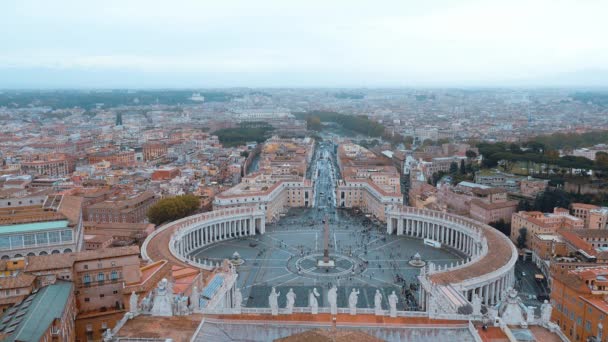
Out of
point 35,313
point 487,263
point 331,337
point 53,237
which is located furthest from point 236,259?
point 331,337

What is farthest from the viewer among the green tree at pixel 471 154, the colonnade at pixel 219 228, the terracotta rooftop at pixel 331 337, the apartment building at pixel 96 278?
the green tree at pixel 471 154

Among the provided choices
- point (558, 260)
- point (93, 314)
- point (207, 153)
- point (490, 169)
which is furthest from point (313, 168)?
point (93, 314)

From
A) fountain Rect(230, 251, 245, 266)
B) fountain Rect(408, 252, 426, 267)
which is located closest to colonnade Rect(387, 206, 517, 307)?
fountain Rect(408, 252, 426, 267)

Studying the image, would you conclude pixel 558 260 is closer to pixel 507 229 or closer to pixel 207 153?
pixel 507 229

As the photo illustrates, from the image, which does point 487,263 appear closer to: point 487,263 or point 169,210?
point 487,263

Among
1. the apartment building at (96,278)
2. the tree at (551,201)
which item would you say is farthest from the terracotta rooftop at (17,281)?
the tree at (551,201)

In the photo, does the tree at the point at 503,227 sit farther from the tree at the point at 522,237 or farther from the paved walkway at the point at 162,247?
the paved walkway at the point at 162,247
